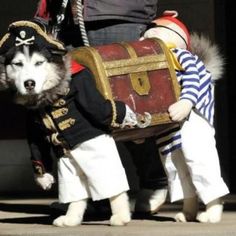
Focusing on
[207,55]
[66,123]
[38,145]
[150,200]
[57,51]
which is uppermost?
[57,51]

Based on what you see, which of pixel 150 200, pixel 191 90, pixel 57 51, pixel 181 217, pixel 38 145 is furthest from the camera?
pixel 150 200

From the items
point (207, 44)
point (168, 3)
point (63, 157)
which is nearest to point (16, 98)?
point (63, 157)

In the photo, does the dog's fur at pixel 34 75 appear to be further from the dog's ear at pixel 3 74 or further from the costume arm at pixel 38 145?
the costume arm at pixel 38 145

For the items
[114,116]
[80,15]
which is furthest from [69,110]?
[80,15]

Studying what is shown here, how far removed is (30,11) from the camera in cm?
843

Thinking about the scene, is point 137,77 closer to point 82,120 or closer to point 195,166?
point 82,120

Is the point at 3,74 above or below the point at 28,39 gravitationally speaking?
below

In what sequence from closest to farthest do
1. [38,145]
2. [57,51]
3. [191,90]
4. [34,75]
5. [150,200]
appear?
[34,75], [57,51], [191,90], [38,145], [150,200]

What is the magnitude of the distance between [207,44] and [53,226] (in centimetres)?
145

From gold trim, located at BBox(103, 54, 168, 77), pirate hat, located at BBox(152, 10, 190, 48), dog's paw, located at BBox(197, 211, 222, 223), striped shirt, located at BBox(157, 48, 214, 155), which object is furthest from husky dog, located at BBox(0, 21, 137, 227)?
pirate hat, located at BBox(152, 10, 190, 48)

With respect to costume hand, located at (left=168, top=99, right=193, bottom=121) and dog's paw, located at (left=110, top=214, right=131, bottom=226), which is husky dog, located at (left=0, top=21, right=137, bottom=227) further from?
costume hand, located at (left=168, top=99, right=193, bottom=121)

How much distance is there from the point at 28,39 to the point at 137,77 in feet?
2.17

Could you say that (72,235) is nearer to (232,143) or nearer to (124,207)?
(124,207)

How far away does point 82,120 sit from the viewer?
18.1ft
